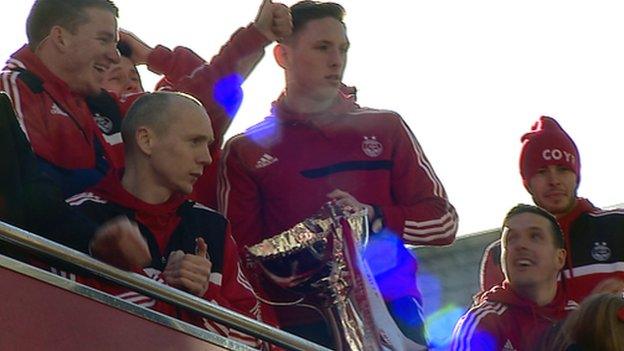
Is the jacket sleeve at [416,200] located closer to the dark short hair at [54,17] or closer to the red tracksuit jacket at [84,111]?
the red tracksuit jacket at [84,111]

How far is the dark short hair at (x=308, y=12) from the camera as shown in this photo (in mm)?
6125

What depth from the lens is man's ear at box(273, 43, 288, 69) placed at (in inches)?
242

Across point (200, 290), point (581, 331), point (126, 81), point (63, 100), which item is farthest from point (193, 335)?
point (126, 81)

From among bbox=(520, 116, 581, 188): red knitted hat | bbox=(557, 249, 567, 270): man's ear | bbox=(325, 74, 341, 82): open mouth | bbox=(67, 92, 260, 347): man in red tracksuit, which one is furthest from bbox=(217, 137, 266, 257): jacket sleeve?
bbox=(520, 116, 581, 188): red knitted hat

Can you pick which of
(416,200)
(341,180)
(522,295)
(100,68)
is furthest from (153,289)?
(522,295)

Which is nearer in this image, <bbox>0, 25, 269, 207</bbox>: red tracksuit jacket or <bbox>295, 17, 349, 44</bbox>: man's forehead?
<bbox>0, 25, 269, 207</bbox>: red tracksuit jacket

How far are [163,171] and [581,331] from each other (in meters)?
1.45

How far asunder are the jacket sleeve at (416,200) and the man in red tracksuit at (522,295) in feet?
1.15

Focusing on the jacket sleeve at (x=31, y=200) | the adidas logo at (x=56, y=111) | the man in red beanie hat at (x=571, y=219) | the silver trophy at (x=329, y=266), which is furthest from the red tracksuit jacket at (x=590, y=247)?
the jacket sleeve at (x=31, y=200)

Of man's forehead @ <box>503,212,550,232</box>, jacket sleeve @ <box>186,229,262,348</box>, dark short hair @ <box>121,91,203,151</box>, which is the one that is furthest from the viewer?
man's forehead @ <box>503,212,550,232</box>

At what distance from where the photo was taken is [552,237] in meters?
6.21

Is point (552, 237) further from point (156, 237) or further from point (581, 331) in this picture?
point (156, 237)

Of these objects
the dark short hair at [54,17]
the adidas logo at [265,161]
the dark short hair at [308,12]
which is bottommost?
the adidas logo at [265,161]

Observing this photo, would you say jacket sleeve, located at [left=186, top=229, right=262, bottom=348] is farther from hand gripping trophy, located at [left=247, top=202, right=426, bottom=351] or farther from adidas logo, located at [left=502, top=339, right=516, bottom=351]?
adidas logo, located at [left=502, top=339, right=516, bottom=351]
